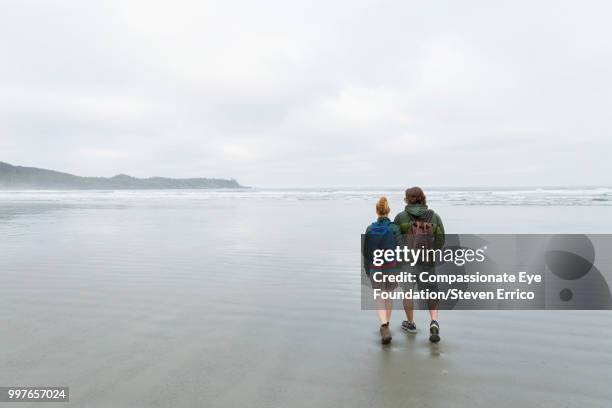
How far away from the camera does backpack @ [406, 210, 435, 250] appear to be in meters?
4.82

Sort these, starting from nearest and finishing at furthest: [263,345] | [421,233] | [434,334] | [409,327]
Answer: [263,345] → [434,334] → [421,233] → [409,327]

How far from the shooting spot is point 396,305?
619cm

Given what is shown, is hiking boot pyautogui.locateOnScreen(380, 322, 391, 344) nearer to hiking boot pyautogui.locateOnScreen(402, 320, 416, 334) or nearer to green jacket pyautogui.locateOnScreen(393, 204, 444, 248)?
hiking boot pyautogui.locateOnScreen(402, 320, 416, 334)

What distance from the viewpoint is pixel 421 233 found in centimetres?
483

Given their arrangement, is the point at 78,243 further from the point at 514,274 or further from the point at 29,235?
the point at 514,274

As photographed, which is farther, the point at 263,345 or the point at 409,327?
the point at 409,327

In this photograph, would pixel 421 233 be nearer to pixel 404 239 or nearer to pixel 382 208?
pixel 404 239

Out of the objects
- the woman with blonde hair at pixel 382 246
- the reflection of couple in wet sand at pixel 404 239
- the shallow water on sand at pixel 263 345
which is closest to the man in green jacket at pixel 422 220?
the reflection of couple in wet sand at pixel 404 239

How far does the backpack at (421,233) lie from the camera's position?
482 centimetres

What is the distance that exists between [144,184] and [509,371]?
144m

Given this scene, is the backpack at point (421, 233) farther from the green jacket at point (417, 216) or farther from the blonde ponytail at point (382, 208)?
the blonde ponytail at point (382, 208)

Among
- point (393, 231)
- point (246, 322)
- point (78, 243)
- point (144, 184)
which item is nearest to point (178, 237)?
point (78, 243)

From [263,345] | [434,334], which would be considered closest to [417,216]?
[434,334]

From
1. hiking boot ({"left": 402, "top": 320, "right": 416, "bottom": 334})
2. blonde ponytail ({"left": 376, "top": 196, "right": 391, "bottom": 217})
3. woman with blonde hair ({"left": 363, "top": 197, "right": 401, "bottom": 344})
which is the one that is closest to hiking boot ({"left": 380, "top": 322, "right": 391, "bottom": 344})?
woman with blonde hair ({"left": 363, "top": 197, "right": 401, "bottom": 344})
